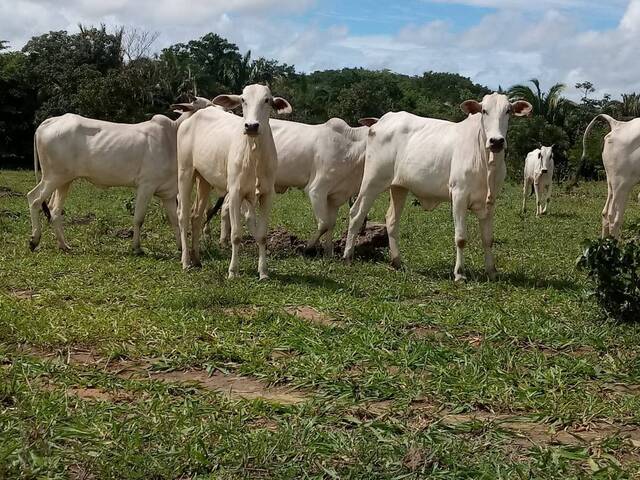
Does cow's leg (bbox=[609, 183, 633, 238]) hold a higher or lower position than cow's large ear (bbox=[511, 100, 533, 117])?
lower

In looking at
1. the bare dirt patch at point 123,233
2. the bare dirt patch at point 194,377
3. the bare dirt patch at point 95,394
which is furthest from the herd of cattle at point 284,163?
the bare dirt patch at point 95,394

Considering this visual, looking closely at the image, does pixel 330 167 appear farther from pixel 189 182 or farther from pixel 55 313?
pixel 55 313

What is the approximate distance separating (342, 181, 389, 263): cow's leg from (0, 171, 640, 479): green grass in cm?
42

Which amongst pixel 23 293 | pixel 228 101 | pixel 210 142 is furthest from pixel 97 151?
pixel 23 293

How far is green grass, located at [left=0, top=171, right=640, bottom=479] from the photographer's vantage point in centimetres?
387

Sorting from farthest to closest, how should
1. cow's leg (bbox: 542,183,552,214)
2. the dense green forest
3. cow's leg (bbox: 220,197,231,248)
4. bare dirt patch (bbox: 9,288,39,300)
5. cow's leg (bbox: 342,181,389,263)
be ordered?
the dense green forest < cow's leg (bbox: 542,183,552,214) < cow's leg (bbox: 220,197,231,248) < cow's leg (bbox: 342,181,389,263) < bare dirt patch (bbox: 9,288,39,300)

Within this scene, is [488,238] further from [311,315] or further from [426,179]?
Answer: [311,315]

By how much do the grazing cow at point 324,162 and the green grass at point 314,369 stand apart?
161 centimetres

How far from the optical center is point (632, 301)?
6543mm

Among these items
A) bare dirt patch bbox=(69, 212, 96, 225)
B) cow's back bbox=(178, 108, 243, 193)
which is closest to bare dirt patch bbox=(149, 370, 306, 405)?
cow's back bbox=(178, 108, 243, 193)

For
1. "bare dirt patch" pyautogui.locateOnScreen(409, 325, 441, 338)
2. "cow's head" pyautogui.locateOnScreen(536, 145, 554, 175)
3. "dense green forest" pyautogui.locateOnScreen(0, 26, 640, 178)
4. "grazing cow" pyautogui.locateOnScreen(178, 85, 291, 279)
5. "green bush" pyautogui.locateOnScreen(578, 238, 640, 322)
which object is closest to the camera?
"bare dirt patch" pyautogui.locateOnScreen(409, 325, 441, 338)

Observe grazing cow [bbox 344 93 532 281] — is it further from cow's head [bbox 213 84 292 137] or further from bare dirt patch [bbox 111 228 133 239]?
bare dirt patch [bbox 111 228 133 239]

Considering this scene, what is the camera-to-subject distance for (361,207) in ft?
34.6

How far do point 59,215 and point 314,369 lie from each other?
7.19m
